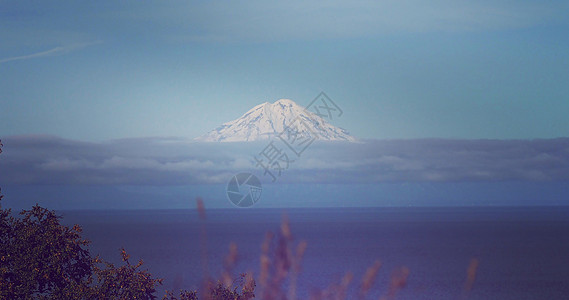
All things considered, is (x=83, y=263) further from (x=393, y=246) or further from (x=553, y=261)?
(x=393, y=246)

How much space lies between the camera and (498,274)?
121250 millimetres

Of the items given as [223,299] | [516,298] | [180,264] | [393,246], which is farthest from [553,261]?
[223,299]

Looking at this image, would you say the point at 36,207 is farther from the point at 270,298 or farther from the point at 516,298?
the point at 516,298

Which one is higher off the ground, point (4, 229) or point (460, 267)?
point (4, 229)

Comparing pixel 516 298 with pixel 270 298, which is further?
pixel 516 298

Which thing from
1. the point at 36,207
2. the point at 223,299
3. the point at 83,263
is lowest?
the point at 223,299

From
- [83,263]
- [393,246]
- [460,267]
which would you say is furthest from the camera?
[393,246]

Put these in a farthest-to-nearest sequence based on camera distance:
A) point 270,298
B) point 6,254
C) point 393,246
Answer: point 393,246, point 6,254, point 270,298

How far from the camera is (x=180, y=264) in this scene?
435ft

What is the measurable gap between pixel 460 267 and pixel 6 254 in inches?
4831

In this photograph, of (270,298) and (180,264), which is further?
(180,264)

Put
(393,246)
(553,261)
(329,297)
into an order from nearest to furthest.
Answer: (329,297)
(553,261)
(393,246)

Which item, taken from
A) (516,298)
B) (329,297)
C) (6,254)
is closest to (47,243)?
(6,254)

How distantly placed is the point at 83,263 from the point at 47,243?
1.40m
